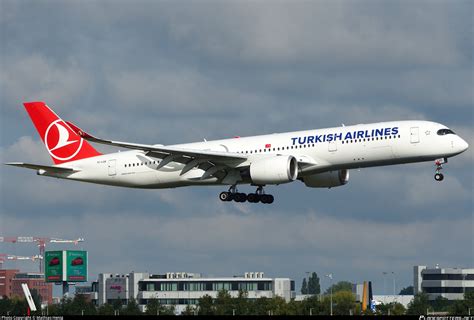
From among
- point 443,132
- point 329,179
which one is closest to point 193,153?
point 329,179

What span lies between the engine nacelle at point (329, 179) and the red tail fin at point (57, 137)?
1730cm

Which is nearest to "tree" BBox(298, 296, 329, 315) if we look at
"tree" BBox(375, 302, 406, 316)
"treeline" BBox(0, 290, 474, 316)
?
"treeline" BBox(0, 290, 474, 316)

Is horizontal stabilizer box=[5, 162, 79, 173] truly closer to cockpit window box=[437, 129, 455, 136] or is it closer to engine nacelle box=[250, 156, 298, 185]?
engine nacelle box=[250, 156, 298, 185]

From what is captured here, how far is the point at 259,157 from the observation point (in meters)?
79.9

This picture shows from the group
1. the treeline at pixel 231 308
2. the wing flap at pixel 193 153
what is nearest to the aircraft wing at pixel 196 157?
the wing flap at pixel 193 153

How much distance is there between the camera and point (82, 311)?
112 m

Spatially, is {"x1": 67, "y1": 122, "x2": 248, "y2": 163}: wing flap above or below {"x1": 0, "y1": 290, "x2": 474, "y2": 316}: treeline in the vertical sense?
above

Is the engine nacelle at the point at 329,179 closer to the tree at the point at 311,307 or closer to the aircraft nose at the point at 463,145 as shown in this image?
the aircraft nose at the point at 463,145

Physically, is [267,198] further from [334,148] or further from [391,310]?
[391,310]

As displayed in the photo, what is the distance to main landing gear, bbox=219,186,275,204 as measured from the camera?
8256 cm

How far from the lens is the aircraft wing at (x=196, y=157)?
3118 inches

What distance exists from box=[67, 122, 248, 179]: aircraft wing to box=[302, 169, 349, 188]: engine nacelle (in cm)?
712

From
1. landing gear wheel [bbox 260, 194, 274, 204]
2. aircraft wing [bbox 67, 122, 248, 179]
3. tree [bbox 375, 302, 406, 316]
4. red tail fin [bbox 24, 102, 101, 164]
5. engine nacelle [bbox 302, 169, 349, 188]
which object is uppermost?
red tail fin [bbox 24, 102, 101, 164]

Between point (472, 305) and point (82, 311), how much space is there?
1664 inches
